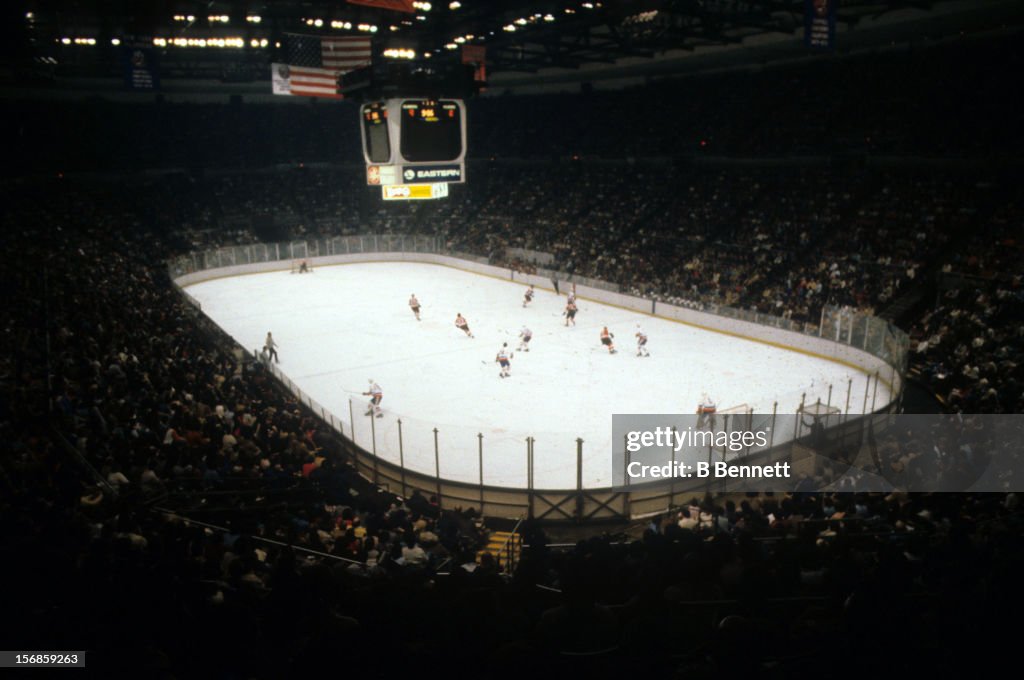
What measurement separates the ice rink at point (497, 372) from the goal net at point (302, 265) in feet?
22.1

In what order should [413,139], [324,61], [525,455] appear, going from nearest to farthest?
[525,455] → [413,139] → [324,61]

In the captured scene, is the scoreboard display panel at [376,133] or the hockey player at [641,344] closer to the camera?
the scoreboard display panel at [376,133]

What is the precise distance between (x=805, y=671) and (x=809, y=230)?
29.9 m

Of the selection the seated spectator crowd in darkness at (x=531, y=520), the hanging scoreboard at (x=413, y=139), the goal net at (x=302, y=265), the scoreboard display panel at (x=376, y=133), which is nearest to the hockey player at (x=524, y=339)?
the hanging scoreboard at (x=413, y=139)

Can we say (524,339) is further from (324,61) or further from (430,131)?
(324,61)

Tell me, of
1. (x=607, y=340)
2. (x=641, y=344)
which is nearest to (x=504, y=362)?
(x=607, y=340)

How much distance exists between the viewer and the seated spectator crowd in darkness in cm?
383

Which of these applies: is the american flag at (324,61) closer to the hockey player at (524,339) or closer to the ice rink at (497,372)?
the ice rink at (497,372)

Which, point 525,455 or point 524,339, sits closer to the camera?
point 525,455

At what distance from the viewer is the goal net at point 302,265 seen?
4262cm

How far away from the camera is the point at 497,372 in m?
22.1
